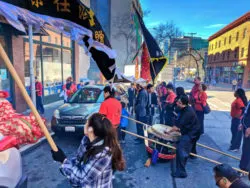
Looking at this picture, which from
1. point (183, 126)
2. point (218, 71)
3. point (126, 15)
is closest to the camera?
point (183, 126)

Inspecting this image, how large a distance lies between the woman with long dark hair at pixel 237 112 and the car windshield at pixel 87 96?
4314 millimetres

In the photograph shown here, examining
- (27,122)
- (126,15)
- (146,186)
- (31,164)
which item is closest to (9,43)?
(27,122)

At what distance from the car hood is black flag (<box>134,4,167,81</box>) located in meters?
2.60

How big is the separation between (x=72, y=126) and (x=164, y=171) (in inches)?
117

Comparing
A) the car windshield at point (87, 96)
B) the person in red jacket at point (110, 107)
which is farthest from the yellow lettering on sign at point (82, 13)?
the car windshield at point (87, 96)

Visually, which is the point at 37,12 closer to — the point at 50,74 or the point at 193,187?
the point at 193,187

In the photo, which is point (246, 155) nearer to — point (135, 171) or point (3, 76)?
point (135, 171)

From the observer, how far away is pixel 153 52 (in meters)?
4.06

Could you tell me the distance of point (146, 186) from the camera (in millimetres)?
3711

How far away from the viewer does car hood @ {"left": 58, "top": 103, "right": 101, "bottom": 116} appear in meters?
5.75

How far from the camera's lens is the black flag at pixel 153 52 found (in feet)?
13.1

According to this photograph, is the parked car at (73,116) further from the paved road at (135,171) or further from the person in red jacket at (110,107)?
the person in red jacket at (110,107)

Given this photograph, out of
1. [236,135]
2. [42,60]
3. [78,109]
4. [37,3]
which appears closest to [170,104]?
[236,135]

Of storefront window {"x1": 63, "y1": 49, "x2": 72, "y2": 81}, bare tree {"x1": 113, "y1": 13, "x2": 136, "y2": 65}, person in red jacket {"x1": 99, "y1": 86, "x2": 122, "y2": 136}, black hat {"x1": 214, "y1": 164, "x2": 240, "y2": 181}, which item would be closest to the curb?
person in red jacket {"x1": 99, "y1": 86, "x2": 122, "y2": 136}
